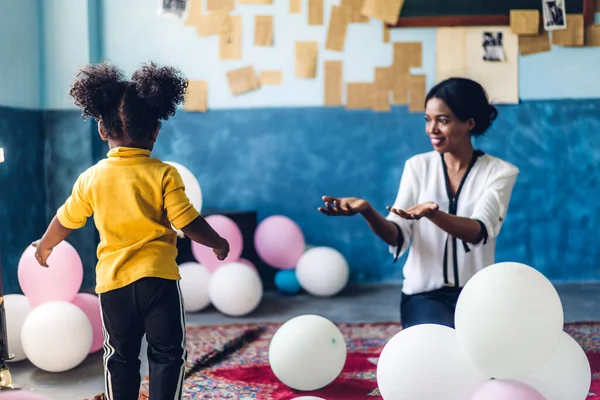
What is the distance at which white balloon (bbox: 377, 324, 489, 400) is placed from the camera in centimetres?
160

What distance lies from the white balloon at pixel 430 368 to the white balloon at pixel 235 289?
1.54 m

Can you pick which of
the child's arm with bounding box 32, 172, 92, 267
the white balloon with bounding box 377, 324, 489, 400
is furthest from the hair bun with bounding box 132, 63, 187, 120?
the white balloon with bounding box 377, 324, 489, 400

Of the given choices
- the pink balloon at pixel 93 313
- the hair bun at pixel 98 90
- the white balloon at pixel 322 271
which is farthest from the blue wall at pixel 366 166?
the hair bun at pixel 98 90

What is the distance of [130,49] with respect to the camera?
13.0 ft

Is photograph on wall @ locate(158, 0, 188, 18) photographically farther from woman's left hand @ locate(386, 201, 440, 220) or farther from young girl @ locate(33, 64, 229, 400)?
woman's left hand @ locate(386, 201, 440, 220)

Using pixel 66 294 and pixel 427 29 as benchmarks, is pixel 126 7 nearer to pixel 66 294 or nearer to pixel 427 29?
pixel 427 29

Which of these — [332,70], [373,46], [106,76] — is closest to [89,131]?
[332,70]

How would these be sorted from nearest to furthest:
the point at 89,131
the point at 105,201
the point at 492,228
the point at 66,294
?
the point at 105,201 → the point at 492,228 → the point at 66,294 → the point at 89,131

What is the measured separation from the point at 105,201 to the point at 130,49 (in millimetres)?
2539

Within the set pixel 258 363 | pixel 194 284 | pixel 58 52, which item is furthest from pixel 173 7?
pixel 258 363

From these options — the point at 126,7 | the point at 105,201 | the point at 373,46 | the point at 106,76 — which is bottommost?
the point at 105,201

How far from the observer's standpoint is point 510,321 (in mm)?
1483

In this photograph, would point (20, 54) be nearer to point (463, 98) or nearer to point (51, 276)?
point (51, 276)

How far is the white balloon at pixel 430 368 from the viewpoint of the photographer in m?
1.60
